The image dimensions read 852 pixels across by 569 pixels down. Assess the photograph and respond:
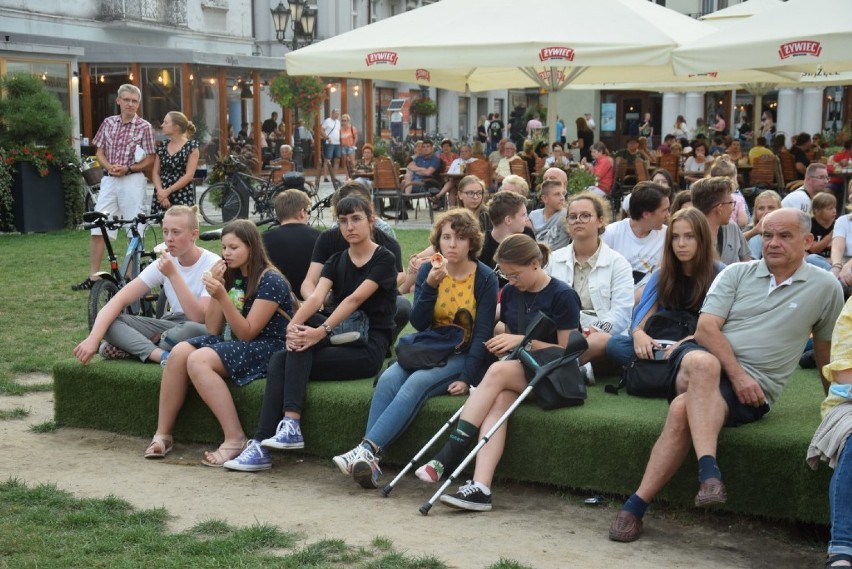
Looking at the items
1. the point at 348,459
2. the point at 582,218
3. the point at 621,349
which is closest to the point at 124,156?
the point at 582,218

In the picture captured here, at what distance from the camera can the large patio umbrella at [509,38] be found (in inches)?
394

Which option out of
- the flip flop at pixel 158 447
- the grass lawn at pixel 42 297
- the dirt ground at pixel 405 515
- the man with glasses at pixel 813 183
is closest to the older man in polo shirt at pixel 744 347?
the dirt ground at pixel 405 515

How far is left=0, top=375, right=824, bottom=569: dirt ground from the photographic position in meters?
4.75

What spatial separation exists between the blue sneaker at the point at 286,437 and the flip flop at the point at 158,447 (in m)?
0.65

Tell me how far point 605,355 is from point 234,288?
84.8 inches

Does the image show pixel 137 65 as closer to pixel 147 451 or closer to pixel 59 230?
pixel 59 230

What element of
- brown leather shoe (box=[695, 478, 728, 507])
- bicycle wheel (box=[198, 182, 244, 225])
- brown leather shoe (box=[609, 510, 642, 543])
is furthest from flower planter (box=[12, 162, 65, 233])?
brown leather shoe (box=[695, 478, 728, 507])

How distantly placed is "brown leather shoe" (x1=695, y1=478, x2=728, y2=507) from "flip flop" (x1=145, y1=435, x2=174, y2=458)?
9.91 feet

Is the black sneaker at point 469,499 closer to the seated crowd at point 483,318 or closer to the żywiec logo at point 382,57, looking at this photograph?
the seated crowd at point 483,318

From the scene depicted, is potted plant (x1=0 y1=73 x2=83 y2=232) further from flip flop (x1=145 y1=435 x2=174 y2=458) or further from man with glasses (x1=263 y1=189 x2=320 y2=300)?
flip flop (x1=145 y1=435 x2=174 y2=458)

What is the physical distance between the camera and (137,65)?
1092 inches

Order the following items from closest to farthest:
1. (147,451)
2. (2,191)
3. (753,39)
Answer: (147,451) < (753,39) < (2,191)

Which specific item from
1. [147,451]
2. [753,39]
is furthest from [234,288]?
[753,39]

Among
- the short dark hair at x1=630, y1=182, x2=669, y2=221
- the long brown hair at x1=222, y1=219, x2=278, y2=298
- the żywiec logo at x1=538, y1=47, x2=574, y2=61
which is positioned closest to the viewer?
the long brown hair at x1=222, y1=219, x2=278, y2=298
